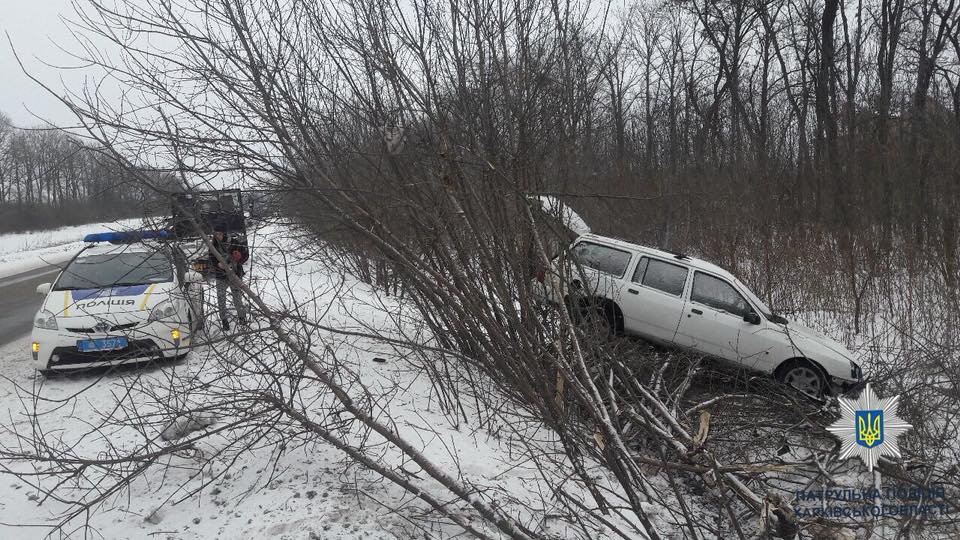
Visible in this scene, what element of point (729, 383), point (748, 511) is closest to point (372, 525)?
point (748, 511)

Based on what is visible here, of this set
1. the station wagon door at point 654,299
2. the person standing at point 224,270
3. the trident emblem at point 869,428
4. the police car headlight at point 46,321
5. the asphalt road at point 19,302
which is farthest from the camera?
the asphalt road at point 19,302

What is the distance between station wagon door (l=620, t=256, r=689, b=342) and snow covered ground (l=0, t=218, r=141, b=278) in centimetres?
589

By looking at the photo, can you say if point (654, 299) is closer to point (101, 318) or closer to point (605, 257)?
point (605, 257)

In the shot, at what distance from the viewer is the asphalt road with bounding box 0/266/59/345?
8.77 metres

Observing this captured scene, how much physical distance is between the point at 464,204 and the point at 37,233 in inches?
1690

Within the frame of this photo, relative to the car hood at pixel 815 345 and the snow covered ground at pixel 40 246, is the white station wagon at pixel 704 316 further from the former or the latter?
the snow covered ground at pixel 40 246

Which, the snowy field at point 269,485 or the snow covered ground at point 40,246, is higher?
the snowy field at point 269,485

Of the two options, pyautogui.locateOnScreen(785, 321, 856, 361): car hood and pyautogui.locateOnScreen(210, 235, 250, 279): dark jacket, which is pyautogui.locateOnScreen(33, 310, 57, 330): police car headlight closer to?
pyautogui.locateOnScreen(210, 235, 250, 279): dark jacket

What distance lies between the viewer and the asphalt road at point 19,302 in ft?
28.8

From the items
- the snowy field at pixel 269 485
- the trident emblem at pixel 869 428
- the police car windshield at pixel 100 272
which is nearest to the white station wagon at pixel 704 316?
the trident emblem at pixel 869 428

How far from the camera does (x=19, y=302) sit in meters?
11.3

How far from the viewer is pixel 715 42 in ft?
61.8

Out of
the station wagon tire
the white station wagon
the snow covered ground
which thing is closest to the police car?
the snow covered ground

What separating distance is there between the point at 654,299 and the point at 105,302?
21.0ft
